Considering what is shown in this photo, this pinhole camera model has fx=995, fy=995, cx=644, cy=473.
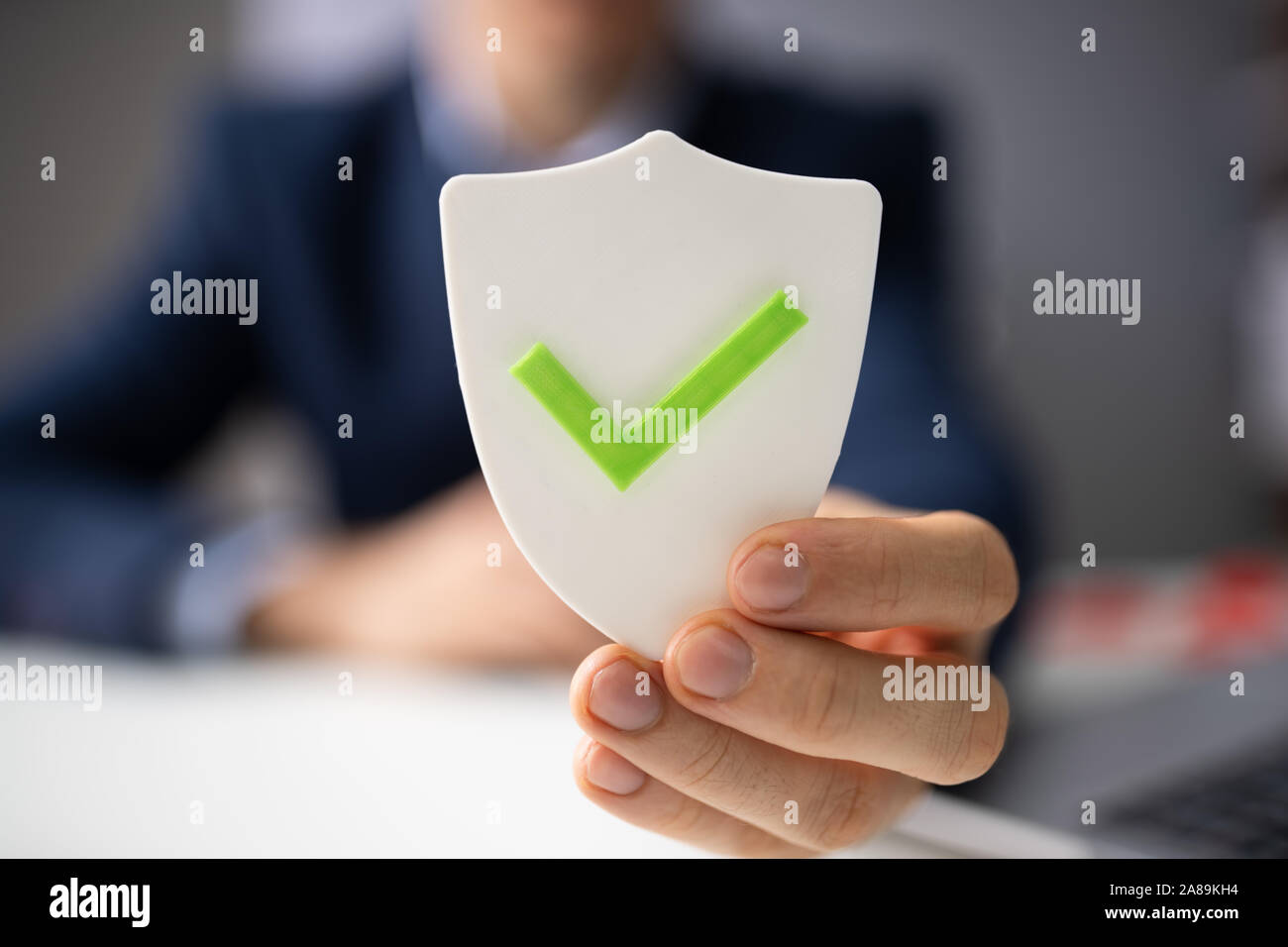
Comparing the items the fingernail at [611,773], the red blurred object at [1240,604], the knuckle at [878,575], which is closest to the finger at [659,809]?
the fingernail at [611,773]

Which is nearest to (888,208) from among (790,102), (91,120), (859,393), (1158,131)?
(790,102)

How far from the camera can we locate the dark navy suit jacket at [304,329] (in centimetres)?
81

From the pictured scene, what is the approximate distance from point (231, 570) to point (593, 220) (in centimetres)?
56

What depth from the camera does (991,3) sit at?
1.36 meters

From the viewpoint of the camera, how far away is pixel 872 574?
13.2 inches

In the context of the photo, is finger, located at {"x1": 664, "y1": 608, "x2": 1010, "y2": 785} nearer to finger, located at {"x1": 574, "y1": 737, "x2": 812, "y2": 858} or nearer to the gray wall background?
finger, located at {"x1": 574, "y1": 737, "x2": 812, "y2": 858}

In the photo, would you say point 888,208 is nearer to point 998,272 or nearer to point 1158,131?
point 998,272

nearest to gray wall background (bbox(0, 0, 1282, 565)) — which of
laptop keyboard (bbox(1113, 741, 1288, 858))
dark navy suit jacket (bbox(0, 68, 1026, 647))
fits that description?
dark navy suit jacket (bbox(0, 68, 1026, 647))

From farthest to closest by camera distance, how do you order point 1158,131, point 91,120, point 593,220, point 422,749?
point 1158,131
point 91,120
point 422,749
point 593,220

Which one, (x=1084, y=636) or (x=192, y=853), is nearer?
(x=192, y=853)

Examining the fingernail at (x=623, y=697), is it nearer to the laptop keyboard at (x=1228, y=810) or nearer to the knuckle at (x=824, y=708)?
the knuckle at (x=824, y=708)

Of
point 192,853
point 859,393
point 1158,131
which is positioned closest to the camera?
point 192,853

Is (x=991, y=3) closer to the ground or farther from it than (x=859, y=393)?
farther from it
